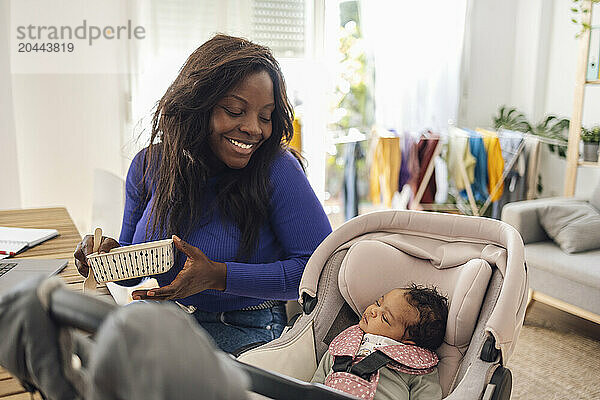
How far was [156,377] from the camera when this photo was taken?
0.34 meters

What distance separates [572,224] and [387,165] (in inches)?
53.2

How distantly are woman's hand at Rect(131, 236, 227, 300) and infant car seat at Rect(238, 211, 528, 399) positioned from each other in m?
0.19

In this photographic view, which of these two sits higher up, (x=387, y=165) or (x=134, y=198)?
(x=134, y=198)

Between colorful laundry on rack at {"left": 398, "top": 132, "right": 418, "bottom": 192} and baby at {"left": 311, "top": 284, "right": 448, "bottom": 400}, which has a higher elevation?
colorful laundry on rack at {"left": 398, "top": 132, "right": 418, "bottom": 192}

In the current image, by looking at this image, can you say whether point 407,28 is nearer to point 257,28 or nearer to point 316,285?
point 257,28

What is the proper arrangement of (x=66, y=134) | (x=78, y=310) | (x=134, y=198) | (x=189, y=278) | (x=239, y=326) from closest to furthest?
(x=78, y=310) < (x=189, y=278) < (x=239, y=326) < (x=134, y=198) < (x=66, y=134)

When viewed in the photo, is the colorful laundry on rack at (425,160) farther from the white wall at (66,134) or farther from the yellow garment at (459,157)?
the white wall at (66,134)

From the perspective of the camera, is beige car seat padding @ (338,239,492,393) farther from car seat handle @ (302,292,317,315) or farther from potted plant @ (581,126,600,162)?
potted plant @ (581,126,600,162)

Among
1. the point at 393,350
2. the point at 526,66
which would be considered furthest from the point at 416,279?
the point at 526,66

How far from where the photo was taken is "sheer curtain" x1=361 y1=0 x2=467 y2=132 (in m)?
4.36

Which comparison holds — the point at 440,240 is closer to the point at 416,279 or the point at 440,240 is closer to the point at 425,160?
the point at 416,279

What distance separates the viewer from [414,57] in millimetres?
4422

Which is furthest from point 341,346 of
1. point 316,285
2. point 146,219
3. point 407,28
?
point 407,28

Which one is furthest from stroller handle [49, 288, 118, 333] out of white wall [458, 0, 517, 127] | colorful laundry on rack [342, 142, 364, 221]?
white wall [458, 0, 517, 127]
